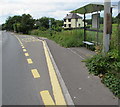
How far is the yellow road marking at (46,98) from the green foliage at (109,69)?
4.75ft

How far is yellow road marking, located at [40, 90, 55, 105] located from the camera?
10.3 ft

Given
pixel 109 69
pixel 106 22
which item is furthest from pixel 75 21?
pixel 109 69

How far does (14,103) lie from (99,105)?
5.78 feet

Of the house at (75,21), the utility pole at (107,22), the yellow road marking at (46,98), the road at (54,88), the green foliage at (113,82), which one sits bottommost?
the yellow road marking at (46,98)

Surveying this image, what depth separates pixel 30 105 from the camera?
305 cm

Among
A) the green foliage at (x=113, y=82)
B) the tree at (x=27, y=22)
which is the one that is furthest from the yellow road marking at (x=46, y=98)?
the tree at (x=27, y=22)

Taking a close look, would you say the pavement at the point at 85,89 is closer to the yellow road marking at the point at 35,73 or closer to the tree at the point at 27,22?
the yellow road marking at the point at 35,73

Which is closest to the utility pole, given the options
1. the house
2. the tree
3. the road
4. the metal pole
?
the metal pole

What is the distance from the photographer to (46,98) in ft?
10.9

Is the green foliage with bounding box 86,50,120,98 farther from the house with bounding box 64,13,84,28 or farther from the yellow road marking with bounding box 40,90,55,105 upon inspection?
the house with bounding box 64,13,84,28

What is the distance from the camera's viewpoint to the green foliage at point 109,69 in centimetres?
352

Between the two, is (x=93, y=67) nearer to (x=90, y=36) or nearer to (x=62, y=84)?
(x=62, y=84)

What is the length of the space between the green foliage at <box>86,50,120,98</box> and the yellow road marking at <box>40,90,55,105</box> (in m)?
1.45

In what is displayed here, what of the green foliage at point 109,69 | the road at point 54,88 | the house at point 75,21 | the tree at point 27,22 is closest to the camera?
the road at point 54,88
